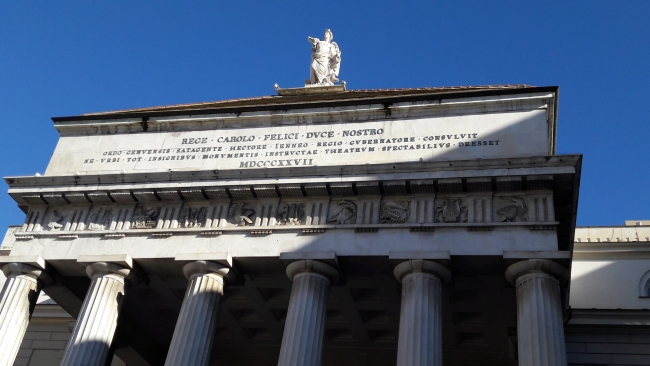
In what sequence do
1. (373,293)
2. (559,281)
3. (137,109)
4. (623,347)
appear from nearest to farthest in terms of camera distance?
(559,281) < (373,293) < (623,347) < (137,109)

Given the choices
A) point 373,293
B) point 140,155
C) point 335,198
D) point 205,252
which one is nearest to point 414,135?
point 335,198

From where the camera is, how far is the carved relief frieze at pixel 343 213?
65.6 feet

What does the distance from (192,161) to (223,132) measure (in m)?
1.39

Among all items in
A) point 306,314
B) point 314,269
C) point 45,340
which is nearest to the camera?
point 306,314

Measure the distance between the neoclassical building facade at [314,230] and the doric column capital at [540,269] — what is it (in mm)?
36

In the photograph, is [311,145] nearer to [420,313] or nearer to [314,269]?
[314,269]

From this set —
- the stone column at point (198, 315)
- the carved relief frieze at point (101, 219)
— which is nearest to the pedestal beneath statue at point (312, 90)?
the carved relief frieze at point (101, 219)

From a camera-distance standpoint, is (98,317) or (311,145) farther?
(311,145)

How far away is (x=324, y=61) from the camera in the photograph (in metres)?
27.1

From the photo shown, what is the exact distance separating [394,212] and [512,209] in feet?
10.0

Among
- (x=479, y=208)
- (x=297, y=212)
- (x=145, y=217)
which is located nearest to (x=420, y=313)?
(x=479, y=208)

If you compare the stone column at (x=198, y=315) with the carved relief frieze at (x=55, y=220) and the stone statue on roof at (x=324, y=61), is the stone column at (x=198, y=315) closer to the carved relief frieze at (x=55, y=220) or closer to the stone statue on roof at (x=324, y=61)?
the carved relief frieze at (x=55, y=220)

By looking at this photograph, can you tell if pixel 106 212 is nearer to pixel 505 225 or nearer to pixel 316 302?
pixel 316 302

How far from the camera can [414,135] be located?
2152 centimetres
